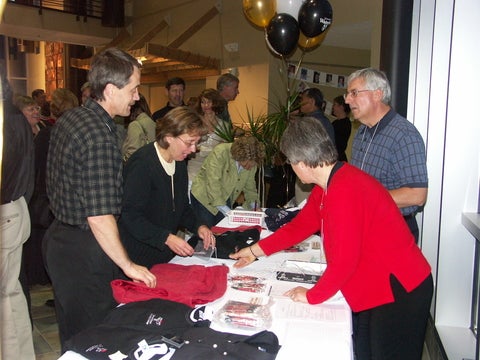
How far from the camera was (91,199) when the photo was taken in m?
1.58

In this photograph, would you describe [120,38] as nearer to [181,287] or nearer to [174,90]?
[174,90]

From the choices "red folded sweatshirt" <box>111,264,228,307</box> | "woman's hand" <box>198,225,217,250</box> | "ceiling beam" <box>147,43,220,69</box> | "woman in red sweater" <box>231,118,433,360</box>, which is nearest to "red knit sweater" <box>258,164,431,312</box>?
"woman in red sweater" <box>231,118,433,360</box>

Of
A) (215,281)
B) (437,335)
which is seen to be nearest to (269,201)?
(437,335)

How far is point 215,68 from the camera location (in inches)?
313

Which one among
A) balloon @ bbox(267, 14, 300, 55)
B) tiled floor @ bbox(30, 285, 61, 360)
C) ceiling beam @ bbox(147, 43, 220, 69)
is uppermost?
ceiling beam @ bbox(147, 43, 220, 69)

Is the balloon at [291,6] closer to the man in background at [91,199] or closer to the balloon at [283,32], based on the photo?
the balloon at [283,32]

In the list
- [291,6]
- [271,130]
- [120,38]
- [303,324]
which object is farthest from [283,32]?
[120,38]

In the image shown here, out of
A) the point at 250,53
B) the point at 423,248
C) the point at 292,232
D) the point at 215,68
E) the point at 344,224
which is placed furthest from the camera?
the point at 215,68

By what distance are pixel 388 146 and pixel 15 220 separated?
1932 millimetres

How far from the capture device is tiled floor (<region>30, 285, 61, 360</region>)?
9.05 feet

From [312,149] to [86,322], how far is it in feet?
3.59

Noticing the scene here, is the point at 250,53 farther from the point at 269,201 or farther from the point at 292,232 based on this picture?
the point at 292,232

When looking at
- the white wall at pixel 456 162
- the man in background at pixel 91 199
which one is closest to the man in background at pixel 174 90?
the white wall at pixel 456 162

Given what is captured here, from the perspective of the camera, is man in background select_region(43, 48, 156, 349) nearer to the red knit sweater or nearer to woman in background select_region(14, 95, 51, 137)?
the red knit sweater
